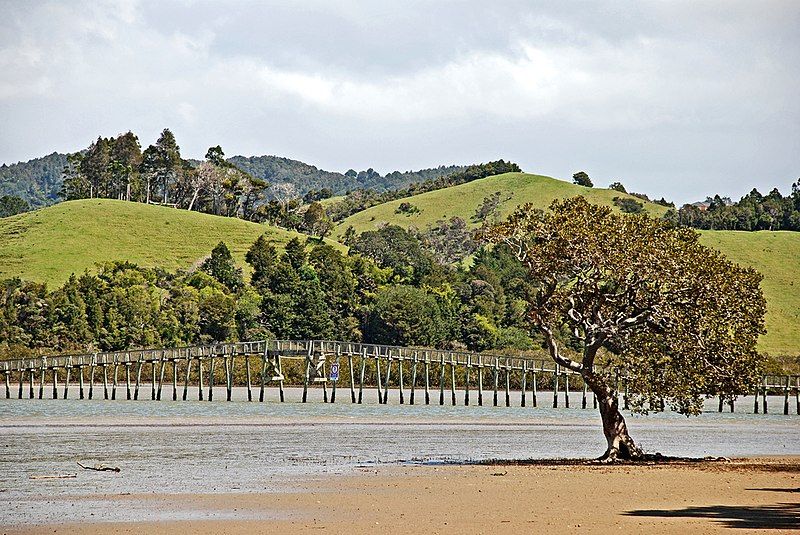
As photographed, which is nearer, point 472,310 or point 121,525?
point 121,525

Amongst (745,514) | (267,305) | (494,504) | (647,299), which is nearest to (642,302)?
(647,299)

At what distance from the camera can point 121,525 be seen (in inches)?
776

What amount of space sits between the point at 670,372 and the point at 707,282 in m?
2.69

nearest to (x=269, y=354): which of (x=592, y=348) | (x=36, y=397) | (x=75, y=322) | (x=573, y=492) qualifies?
(x=36, y=397)

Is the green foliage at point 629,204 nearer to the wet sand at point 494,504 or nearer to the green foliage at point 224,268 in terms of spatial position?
the green foliage at point 224,268

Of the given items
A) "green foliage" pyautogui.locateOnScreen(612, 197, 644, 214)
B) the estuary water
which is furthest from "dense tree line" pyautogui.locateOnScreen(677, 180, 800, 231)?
the estuary water

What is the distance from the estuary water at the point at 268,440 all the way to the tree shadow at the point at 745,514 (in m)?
8.51

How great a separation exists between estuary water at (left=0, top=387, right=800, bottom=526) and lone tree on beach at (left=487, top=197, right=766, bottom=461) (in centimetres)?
503

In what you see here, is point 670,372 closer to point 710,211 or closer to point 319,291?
point 319,291

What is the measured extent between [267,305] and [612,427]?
3549 inches

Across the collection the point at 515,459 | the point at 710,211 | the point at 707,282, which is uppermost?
the point at 710,211

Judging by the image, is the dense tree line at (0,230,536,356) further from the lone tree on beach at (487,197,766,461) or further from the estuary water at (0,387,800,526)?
the lone tree on beach at (487,197,766,461)

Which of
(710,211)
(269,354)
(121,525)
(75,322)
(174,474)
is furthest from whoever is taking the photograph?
(710,211)

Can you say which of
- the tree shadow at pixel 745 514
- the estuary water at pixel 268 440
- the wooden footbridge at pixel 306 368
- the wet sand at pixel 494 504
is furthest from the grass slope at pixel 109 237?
the tree shadow at pixel 745 514
